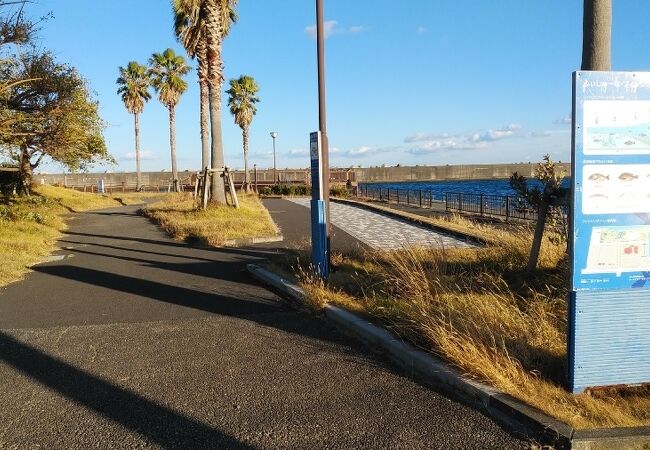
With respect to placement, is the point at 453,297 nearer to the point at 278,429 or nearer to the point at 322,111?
the point at 278,429

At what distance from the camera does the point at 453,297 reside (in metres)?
6.48

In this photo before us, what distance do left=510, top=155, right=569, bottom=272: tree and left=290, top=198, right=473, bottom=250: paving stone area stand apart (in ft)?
9.86

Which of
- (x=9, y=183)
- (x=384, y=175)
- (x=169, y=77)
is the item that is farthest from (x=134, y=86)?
(x=384, y=175)

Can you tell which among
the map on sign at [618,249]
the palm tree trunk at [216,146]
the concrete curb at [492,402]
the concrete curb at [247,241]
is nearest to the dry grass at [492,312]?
the concrete curb at [492,402]

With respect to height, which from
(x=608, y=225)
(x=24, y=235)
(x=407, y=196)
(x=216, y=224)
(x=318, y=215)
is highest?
(x=608, y=225)

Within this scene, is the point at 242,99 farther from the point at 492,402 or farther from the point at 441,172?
the point at 441,172

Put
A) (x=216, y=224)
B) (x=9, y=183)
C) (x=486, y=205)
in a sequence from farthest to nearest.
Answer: (x=9, y=183), (x=486, y=205), (x=216, y=224)

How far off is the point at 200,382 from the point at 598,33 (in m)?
5.10

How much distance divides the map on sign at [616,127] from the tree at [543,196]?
8.91 ft

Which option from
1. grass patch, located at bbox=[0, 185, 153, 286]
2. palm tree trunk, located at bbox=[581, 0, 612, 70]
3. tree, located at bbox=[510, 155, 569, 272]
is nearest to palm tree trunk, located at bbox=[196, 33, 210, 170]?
grass patch, located at bbox=[0, 185, 153, 286]

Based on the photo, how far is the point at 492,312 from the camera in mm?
5633

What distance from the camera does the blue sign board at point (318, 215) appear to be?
868 centimetres

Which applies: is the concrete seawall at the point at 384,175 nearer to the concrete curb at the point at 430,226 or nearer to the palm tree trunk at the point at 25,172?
the palm tree trunk at the point at 25,172

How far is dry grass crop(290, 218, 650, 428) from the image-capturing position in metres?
4.19
